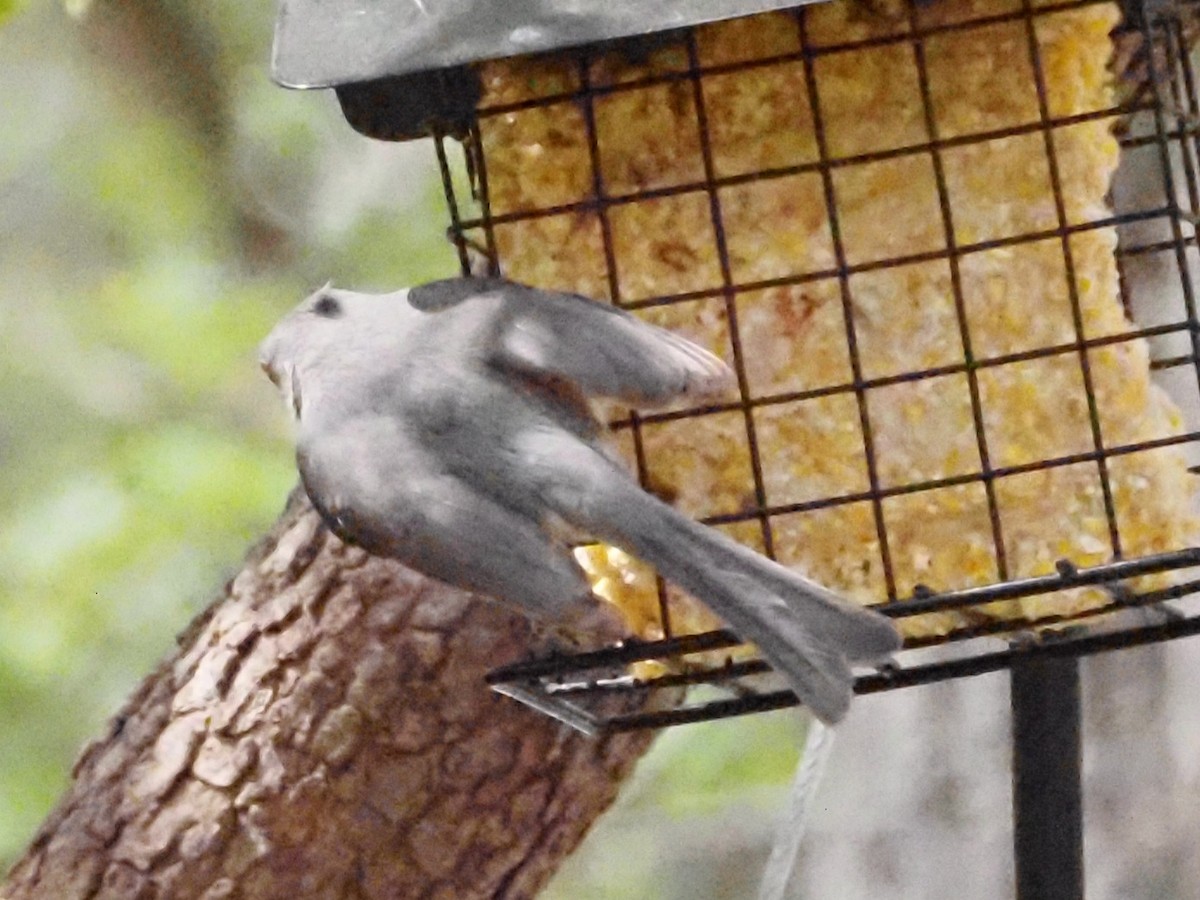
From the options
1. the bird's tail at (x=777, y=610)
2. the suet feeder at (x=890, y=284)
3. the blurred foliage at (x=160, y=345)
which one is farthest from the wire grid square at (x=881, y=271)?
the blurred foliage at (x=160, y=345)

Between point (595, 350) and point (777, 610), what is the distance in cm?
24

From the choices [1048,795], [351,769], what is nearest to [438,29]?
[1048,795]

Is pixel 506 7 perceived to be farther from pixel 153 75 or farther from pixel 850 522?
pixel 153 75

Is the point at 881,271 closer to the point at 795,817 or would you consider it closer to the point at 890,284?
the point at 890,284

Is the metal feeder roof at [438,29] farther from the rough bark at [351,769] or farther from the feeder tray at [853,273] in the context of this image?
the rough bark at [351,769]

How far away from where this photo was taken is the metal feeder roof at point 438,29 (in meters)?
1.10

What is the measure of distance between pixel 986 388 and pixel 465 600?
2.75 feet

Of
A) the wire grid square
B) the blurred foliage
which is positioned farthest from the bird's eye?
the blurred foliage

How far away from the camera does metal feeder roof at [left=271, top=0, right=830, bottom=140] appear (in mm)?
1099

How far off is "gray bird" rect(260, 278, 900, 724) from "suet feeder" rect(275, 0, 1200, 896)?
0.44 feet

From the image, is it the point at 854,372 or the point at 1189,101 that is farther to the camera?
the point at 1189,101

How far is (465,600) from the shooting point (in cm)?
202

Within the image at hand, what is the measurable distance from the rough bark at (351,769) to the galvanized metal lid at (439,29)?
0.96 meters

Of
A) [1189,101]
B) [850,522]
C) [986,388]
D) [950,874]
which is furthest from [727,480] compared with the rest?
[950,874]
